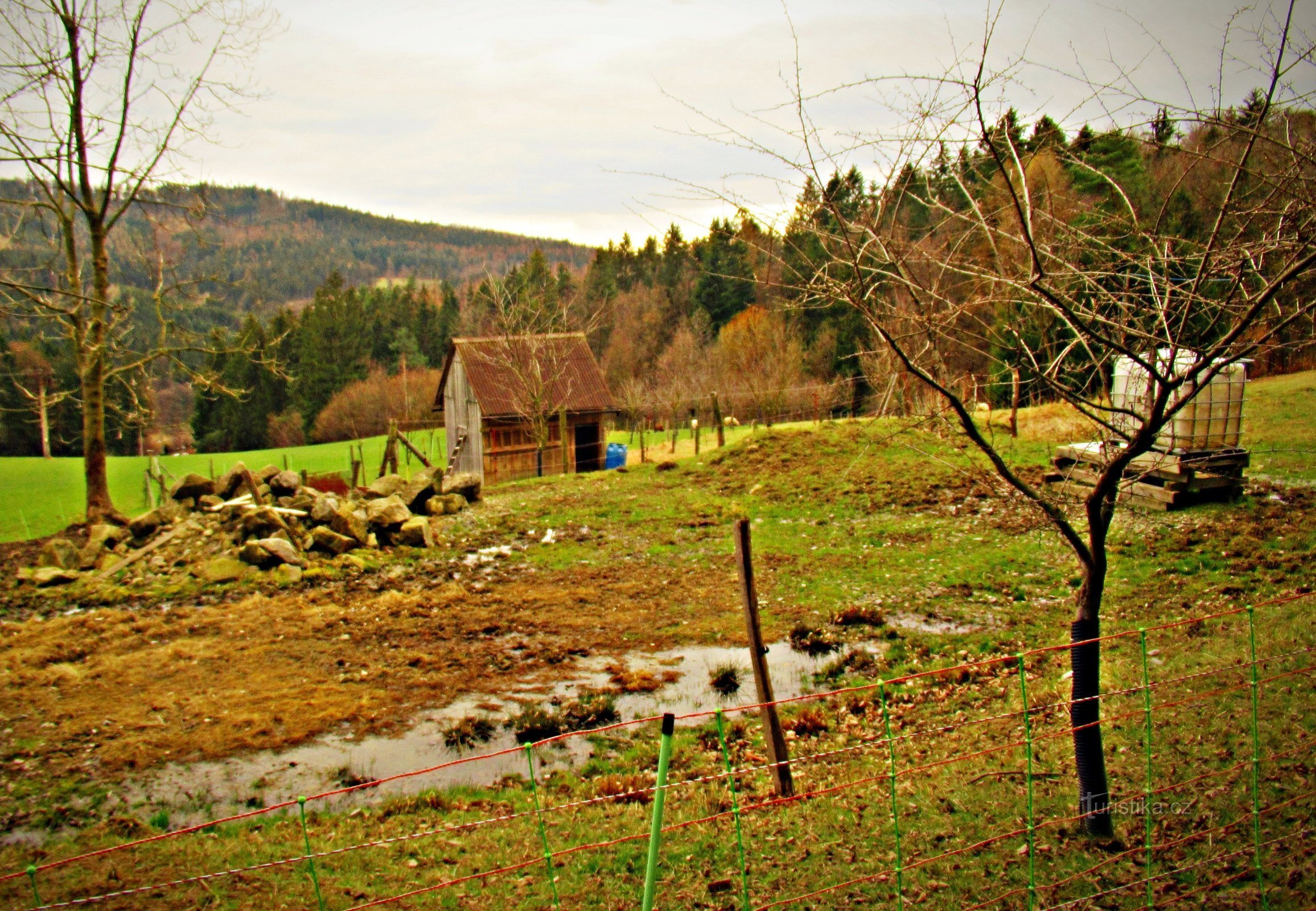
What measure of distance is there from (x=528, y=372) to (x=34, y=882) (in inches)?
914

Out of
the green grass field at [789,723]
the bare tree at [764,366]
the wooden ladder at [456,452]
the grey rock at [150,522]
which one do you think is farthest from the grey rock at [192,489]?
the bare tree at [764,366]

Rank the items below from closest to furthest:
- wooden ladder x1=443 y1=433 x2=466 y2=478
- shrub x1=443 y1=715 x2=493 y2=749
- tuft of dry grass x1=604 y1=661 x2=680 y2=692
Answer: shrub x1=443 y1=715 x2=493 y2=749 < tuft of dry grass x1=604 y1=661 x2=680 y2=692 < wooden ladder x1=443 y1=433 x2=466 y2=478

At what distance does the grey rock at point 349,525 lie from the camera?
13633 mm

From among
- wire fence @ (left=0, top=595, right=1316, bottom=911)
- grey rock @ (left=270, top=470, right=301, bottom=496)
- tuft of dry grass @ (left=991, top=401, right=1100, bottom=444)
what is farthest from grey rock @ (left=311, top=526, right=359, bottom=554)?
tuft of dry grass @ (left=991, top=401, right=1100, bottom=444)

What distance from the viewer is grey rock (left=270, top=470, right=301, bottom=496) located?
16.6 metres

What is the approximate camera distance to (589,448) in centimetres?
2848

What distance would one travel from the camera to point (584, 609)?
10.5 m

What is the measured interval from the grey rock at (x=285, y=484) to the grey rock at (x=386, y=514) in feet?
10.3

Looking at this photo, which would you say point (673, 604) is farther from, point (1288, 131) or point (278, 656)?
point (1288, 131)

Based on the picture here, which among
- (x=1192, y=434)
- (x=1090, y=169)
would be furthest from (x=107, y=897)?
(x=1192, y=434)

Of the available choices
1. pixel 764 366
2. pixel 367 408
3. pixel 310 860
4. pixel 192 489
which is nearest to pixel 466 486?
pixel 192 489

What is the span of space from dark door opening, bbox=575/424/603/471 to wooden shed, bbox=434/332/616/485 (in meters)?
0.03

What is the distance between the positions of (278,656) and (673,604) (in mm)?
4958

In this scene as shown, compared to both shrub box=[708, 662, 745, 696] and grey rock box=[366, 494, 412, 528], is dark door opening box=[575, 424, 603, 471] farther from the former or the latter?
shrub box=[708, 662, 745, 696]
